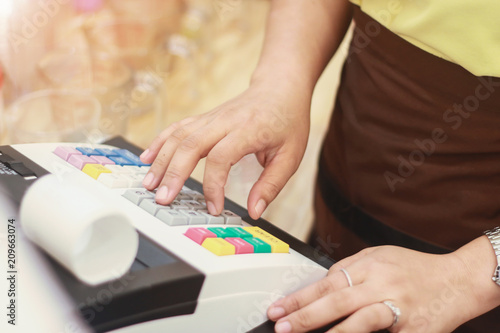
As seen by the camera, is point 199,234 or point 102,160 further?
point 102,160

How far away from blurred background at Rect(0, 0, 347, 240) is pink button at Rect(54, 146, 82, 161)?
0.73 feet


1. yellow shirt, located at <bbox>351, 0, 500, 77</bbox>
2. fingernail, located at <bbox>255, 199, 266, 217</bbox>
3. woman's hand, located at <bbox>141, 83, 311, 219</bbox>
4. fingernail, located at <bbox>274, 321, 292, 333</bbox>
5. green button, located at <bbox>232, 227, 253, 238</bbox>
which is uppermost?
yellow shirt, located at <bbox>351, 0, 500, 77</bbox>

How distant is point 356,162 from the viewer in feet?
2.50

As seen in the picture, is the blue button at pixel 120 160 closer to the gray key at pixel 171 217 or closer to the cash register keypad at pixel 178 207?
the cash register keypad at pixel 178 207

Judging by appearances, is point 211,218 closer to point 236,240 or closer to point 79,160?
point 236,240

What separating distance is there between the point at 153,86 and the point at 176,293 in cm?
82

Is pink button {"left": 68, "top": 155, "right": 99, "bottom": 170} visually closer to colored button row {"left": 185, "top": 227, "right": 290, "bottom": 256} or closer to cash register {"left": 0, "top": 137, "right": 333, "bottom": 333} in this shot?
cash register {"left": 0, "top": 137, "right": 333, "bottom": 333}

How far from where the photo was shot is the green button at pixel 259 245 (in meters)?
0.50

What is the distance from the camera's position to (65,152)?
58cm

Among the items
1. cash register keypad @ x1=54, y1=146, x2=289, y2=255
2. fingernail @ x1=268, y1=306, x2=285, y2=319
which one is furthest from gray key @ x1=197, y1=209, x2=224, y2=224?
fingernail @ x1=268, y1=306, x2=285, y2=319

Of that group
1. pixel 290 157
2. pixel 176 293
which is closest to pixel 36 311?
pixel 176 293

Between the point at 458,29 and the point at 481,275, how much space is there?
25 centimetres

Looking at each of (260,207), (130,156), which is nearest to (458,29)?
(260,207)

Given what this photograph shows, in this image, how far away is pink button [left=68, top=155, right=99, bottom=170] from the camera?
0.56 m
